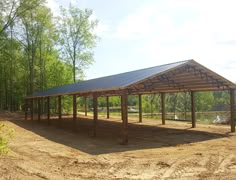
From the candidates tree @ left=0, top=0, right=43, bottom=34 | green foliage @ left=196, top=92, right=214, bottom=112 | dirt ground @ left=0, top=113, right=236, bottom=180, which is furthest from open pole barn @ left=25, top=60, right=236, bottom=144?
green foliage @ left=196, top=92, right=214, bottom=112

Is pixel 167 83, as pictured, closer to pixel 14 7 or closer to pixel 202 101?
pixel 14 7

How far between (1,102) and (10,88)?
3268mm

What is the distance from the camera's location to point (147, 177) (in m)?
7.09

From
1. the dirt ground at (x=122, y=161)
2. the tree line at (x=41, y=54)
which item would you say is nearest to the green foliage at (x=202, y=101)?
the tree line at (x=41, y=54)

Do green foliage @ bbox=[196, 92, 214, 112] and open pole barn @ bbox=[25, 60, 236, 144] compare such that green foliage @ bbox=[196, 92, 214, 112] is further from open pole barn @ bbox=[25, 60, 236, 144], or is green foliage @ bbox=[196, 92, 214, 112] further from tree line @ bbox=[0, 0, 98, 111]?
open pole barn @ bbox=[25, 60, 236, 144]

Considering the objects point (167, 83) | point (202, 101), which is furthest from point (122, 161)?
point (202, 101)

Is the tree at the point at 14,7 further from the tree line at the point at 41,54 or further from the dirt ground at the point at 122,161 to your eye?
the dirt ground at the point at 122,161

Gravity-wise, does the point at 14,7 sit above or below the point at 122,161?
above

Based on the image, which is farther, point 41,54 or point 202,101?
point 202,101

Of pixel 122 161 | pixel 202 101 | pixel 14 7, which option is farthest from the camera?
pixel 202 101

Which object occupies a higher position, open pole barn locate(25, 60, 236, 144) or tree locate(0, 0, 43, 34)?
tree locate(0, 0, 43, 34)

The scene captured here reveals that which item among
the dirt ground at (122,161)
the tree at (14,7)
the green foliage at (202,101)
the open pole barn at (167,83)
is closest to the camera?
the dirt ground at (122,161)

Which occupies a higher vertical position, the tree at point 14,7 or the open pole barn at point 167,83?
the tree at point 14,7

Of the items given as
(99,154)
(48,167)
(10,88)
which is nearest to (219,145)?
(99,154)
